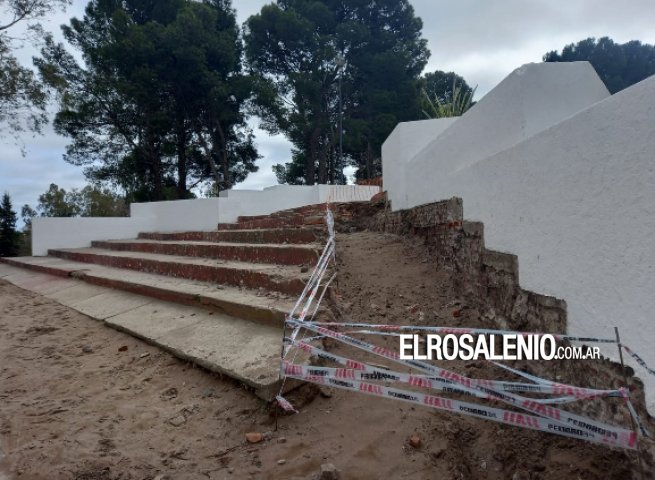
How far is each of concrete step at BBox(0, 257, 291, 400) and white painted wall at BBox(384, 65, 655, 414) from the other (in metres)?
1.77

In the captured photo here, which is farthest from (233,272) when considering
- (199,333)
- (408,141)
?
(408,141)

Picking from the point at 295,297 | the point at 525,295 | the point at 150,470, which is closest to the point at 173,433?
the point at 150,470

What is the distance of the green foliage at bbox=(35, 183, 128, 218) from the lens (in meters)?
23.8

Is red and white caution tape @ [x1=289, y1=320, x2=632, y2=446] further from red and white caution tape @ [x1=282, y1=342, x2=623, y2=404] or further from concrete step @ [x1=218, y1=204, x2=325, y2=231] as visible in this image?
concrete step @ [x1=218, y1=204, x2=325, y2=231]

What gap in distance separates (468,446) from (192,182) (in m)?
16.6

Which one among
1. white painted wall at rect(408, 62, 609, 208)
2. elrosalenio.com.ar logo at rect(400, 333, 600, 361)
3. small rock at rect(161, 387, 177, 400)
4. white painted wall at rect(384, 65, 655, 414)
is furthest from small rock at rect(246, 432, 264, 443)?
white painted wall at rect(408, 62, 609, 208)

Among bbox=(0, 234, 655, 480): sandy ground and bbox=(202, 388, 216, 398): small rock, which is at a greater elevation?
bbox=(202, 388, 216, 398): small rock

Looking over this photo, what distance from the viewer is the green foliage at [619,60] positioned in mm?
13102

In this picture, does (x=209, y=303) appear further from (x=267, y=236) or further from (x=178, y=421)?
(x=267, y=236)

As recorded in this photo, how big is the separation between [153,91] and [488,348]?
15216 millimetres

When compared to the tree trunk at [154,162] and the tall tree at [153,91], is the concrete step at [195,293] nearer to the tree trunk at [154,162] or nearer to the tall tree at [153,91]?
the tree trunk at [154,162]

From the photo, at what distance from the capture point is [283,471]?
1.71m

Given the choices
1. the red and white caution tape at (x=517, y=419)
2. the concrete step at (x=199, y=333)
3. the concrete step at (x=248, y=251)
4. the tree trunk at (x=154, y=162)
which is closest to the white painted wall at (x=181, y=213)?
the concrete step at (x=248, y=251)

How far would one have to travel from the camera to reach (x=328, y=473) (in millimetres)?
1626
